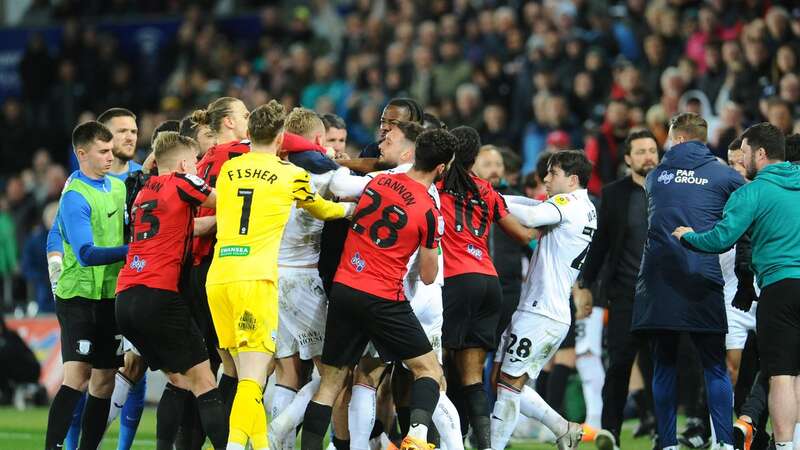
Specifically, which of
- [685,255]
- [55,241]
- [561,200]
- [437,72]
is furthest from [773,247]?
[437,72]

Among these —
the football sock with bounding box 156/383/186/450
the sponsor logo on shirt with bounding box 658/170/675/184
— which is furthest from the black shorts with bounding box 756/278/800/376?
the football sock with bounding box 156/383/186/450

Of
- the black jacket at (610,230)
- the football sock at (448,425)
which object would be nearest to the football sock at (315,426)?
the football sock at (448,425)

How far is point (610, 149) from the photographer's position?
49.2 ft

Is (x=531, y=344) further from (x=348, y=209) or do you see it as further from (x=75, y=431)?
(x=75, y=431)

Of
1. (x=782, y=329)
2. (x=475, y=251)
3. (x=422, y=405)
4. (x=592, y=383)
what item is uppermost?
(x=475, y=251)

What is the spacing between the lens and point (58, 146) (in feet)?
75.4

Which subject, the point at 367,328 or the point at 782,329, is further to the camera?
the point at 782,329

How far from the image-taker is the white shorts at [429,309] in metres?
9.02

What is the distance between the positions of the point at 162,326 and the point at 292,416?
1078 mm

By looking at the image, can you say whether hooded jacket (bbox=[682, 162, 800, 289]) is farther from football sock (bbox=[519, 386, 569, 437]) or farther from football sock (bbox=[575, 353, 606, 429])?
football sock (bbox=[575, 353, 606, 429])

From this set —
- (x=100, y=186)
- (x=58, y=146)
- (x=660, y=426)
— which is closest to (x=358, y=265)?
(x=100, y=186)

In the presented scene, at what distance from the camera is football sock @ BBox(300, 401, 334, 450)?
8.53m

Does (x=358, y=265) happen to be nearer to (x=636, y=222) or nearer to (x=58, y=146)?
(x=636, y=222)

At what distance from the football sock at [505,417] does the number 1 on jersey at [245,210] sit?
2501 mm
